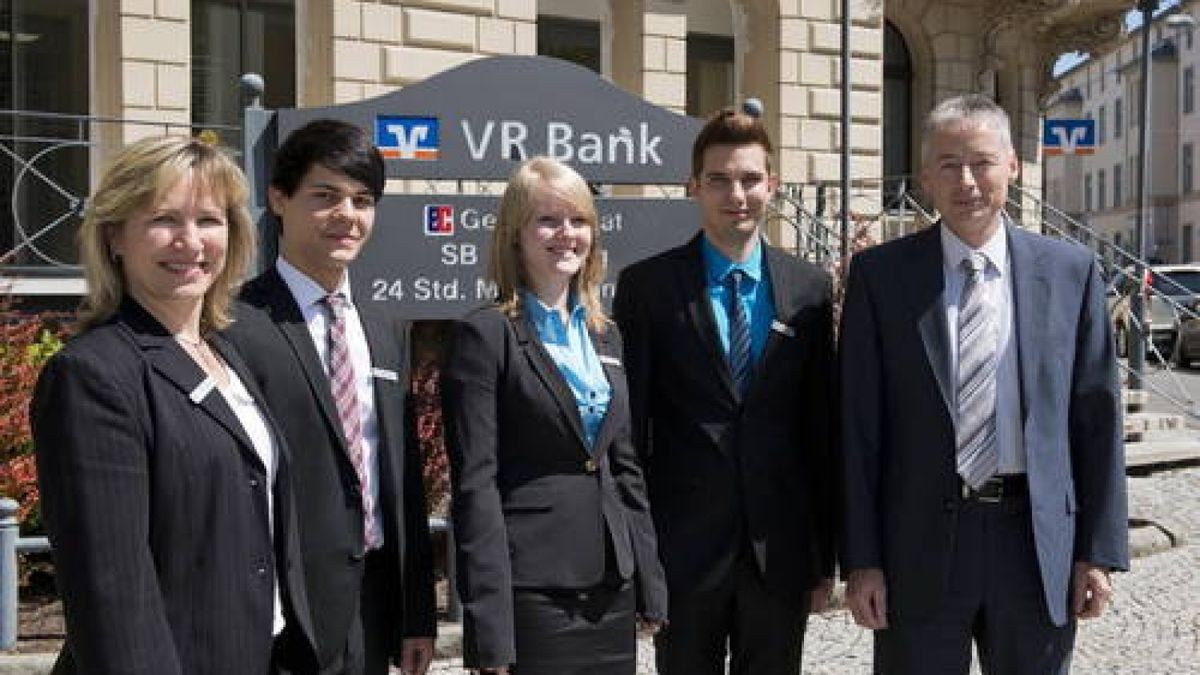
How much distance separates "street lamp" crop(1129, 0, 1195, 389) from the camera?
13367 millimetres

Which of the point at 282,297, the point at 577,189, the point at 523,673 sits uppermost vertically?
the point at 577,189

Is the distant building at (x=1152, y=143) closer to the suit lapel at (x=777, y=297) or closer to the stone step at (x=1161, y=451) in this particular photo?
the stone step at (x=1161, y=451)

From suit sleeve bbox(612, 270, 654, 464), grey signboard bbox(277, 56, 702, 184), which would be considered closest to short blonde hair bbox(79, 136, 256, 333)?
suit sleeve bbox(612, 270, 654, 464)

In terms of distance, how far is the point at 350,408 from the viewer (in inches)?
140

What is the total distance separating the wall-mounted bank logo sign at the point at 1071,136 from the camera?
1943cm

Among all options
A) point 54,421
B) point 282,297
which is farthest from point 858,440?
point 54,421

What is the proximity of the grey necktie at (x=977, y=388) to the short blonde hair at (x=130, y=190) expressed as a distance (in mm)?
2170

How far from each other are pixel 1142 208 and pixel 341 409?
1826cm

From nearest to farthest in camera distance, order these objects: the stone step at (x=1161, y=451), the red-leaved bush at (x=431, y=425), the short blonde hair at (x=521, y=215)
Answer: the short blonde hair at (x=521, y=215) < the red-leaved bush at (x=431, y=425) < the stone step at (x=1161, y=451)

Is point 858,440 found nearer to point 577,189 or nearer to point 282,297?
point 577,189

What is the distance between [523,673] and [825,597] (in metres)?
1.12

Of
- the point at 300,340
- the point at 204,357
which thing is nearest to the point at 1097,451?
the point at 300,340

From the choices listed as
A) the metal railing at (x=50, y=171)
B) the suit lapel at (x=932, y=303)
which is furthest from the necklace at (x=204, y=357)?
the metal railing at (x=50, y=171)

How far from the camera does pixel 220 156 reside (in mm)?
2953
